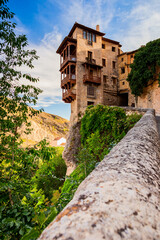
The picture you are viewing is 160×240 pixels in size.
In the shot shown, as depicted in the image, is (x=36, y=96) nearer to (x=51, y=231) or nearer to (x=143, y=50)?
(x=51, y=231)

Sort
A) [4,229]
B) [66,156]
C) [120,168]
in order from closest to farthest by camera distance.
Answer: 1. [120,168]
2. [4,229]
3. [66,156]

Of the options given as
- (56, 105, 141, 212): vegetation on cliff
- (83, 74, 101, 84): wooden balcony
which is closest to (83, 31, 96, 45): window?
(83, 74, 101, 84): wooden balcony

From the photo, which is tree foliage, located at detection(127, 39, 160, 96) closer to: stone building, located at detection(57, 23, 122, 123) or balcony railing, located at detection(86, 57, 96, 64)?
stone building, located at detection(57, 23, 122, 123)

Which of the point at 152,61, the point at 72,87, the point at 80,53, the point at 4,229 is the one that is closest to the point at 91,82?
the point at 72,87

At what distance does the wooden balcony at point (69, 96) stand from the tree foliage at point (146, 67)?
9.94 m

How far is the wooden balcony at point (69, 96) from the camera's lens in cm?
2058

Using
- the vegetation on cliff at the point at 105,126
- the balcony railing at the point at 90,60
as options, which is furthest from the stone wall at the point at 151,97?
the vegetation on cliff at the point at 105,126

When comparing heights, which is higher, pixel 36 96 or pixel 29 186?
pixel 36 96

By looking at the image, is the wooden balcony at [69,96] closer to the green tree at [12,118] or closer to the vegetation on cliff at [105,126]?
the vegetation on cliff at [105,126]

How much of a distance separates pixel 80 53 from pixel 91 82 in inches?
181

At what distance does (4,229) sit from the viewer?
1.70 m

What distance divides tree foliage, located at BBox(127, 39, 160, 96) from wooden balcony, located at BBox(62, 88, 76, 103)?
994 cm

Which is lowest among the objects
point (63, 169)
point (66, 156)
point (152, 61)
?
point (63, 169)

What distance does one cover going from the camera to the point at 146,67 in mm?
21484
